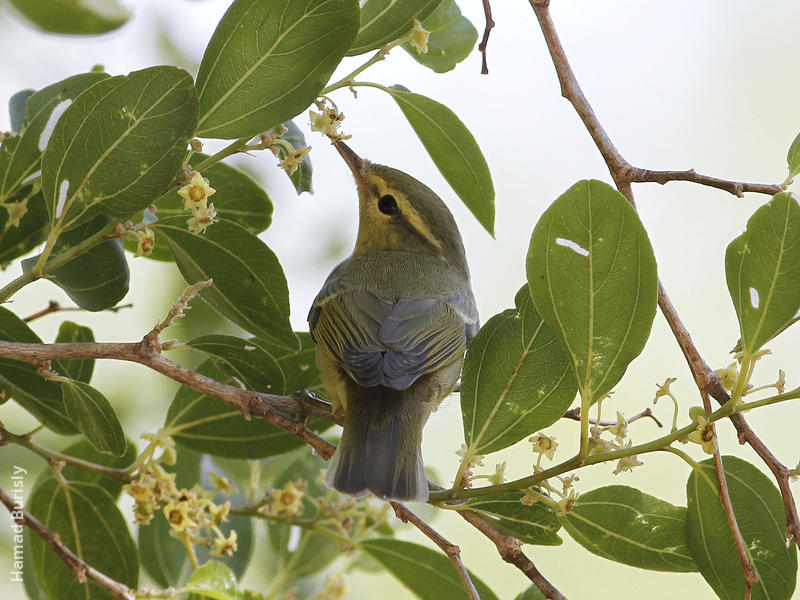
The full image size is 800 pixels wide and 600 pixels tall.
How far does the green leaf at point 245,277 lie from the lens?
2301mm

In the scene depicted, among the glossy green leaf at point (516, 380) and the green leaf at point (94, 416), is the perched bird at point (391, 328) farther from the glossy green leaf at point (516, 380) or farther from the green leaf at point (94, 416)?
the green leaf at point (94, 416)

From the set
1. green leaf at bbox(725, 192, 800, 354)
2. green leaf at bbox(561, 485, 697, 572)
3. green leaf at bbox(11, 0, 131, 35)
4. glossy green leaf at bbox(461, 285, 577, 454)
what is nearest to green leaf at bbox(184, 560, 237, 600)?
glossy green leaf at bbox(461, 285, 577, 454)

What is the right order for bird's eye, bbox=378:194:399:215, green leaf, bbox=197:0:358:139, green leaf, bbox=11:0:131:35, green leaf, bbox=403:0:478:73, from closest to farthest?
green leaf, bbox=197:0:358:139 → green leaf, bbox=403:0:478:73 → green leaf, bbox=11:0:131:35 → bird's eye, bbox=378:194:399:215

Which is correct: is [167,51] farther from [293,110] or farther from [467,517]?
[467,517]

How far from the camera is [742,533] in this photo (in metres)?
2.13

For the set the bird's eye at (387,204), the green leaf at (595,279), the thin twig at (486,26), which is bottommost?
the green leaf at (595,279)

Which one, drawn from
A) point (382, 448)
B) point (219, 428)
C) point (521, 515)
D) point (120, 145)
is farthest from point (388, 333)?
point (120, 145)

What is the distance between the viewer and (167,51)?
457cm

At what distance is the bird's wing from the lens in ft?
9.25

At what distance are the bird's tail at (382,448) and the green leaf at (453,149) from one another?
697 mm

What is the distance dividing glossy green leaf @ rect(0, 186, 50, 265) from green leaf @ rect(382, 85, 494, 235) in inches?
38.8

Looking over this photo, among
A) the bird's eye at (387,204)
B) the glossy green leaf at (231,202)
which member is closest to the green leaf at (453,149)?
the glossy green leaf at (231,202)

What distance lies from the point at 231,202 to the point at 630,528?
1.40 m

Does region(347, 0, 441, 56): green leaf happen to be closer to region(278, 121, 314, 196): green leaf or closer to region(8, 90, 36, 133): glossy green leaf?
region(278, 121, 314, 196): green leaf
